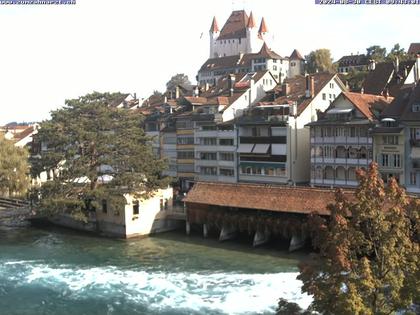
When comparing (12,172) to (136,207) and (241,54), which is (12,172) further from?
(241,54)

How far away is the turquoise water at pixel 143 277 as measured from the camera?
3359 cm

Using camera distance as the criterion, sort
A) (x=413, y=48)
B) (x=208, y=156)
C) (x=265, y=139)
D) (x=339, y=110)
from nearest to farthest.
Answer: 1. (x=339, y=110)
2. (x=265, y=139)
3. (x=208, y=156)
4. (x=413, y=48)

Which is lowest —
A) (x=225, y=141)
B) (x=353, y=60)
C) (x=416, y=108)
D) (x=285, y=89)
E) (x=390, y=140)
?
(x=390, y=140)

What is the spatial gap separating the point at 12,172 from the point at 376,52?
264ft

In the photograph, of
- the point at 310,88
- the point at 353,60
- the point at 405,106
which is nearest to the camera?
the point at 405,106

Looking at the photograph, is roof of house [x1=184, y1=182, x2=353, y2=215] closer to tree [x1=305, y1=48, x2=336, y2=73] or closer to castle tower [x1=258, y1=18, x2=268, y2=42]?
tree [x1=305, y1=48, x2=336, y2=73]

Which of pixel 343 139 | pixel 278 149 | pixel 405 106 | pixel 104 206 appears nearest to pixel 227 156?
pixel 278 149

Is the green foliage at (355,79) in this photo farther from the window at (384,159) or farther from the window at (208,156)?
the window at (384,159)

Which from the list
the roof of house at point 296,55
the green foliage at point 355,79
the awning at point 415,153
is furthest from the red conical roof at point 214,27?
the awning at point 415,153

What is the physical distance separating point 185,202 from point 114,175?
810cm

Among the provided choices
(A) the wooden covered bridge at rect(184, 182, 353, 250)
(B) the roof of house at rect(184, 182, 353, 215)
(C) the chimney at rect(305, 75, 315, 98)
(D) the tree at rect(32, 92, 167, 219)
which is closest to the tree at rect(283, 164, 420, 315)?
(B) the roof of house at rect(184, 182, 353, 215)

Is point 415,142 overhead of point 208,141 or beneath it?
beneath

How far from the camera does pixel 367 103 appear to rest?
6162cm

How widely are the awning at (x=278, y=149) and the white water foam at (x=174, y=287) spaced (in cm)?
2781
